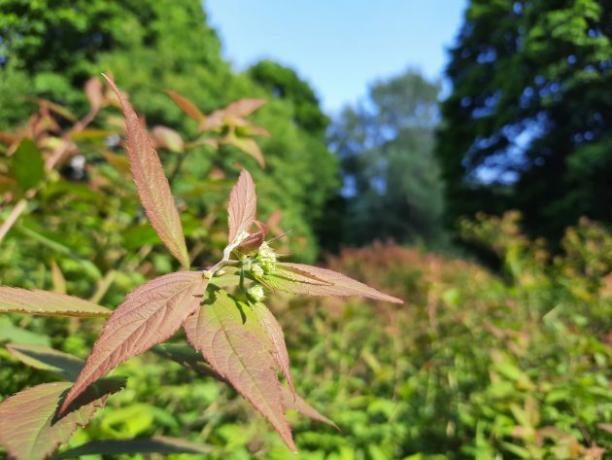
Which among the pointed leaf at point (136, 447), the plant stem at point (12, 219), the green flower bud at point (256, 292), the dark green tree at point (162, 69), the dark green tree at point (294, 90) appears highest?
the dark green tree at point (294, 90)

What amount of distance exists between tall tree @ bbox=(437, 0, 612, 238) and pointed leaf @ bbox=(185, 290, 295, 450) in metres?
4.81

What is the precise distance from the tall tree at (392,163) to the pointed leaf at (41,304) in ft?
66.2

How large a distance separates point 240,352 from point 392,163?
23.3m

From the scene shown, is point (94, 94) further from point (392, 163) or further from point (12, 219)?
point (392, 163)

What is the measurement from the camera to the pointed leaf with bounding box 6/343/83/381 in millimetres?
613

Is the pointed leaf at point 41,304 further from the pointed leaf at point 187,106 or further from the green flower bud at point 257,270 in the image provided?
the pointed leaf at point 187,106

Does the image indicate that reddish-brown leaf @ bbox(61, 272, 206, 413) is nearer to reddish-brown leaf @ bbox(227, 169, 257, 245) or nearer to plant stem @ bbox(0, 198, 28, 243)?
reddish-brown leaf @ bbox(227, 169, 257, 245)

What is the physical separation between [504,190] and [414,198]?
8.61 m

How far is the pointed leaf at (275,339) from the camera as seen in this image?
49cm

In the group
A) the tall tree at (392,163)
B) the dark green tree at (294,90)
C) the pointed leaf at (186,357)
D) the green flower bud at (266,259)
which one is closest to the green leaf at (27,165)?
the pointed leaf at (186,357)

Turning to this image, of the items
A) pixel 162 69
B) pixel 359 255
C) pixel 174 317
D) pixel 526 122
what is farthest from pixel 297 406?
pixel 526 122

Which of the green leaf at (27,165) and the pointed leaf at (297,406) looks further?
the green leaf at (27,165)

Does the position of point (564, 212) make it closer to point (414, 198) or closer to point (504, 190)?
point (504, 190)

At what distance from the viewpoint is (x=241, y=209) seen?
58 centimetres
